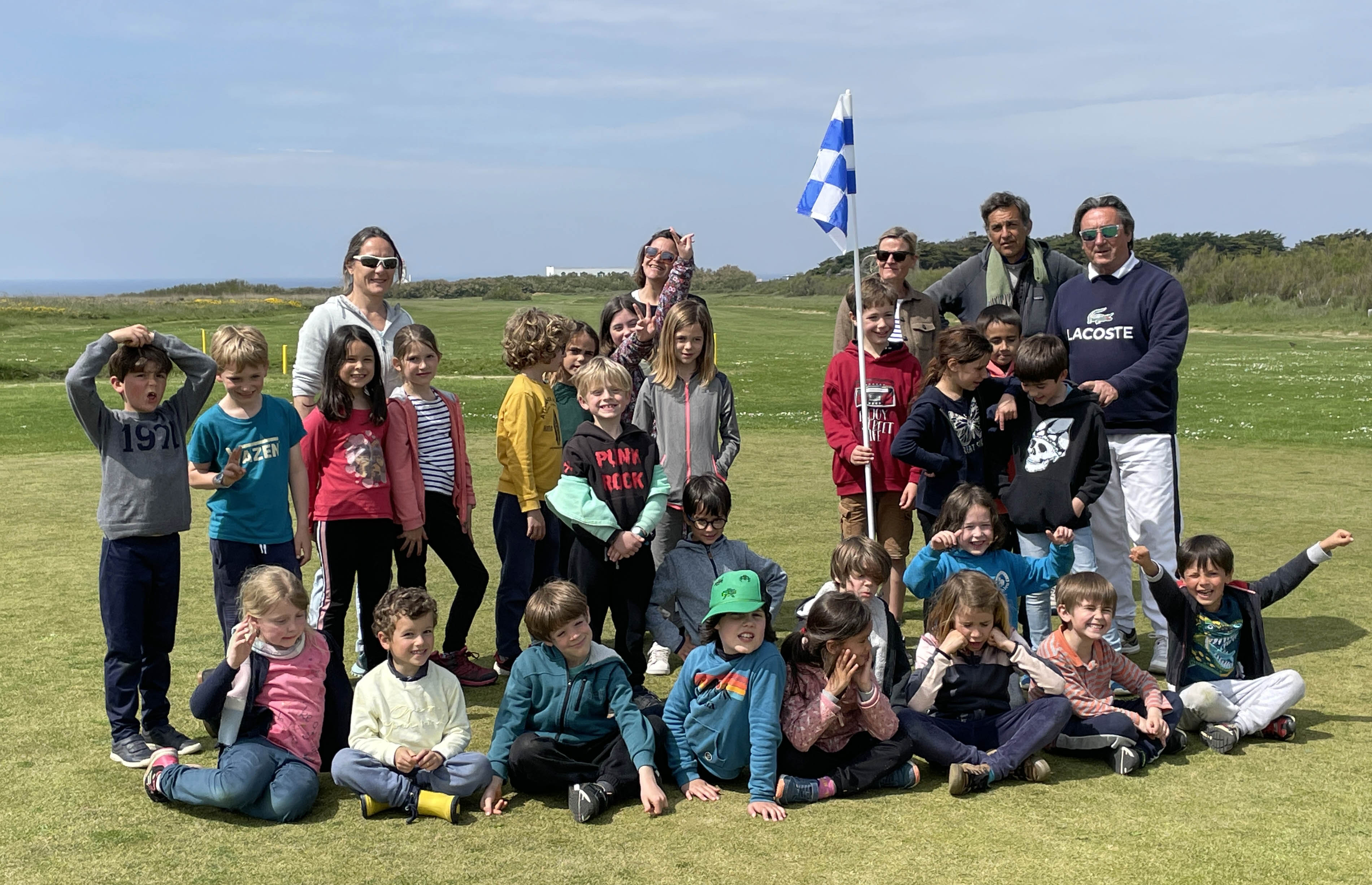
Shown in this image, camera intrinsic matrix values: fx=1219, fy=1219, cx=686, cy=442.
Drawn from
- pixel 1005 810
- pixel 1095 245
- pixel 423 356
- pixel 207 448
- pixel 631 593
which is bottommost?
pixel 1005 810

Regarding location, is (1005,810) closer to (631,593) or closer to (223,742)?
(631,593)

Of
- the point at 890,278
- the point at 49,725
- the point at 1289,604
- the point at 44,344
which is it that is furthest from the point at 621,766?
the point at 44,344

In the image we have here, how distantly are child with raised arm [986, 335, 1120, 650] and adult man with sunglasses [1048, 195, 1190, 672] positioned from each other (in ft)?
0.84

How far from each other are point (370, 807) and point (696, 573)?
2077 millimetres

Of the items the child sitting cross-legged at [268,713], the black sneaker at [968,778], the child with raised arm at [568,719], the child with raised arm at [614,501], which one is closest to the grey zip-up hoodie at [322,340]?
the child with raised arm at [614,501]

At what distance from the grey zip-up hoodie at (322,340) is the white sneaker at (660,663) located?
73.8 inches

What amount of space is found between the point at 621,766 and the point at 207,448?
226 cm

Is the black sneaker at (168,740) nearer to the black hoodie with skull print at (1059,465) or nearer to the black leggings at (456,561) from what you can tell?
the black leggings at (456,561)

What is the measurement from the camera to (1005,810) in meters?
4.29

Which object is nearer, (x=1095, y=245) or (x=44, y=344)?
(x=1095, y=245)

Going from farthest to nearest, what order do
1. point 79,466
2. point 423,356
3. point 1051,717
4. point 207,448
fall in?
point 79,466 → point 423,356 → point 207,448 → point 1051,717

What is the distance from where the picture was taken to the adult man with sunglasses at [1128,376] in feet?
20.7

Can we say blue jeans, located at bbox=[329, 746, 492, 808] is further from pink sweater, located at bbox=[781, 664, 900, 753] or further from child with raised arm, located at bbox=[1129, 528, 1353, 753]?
child with raised arm, located at bbox=[1129, 528, 1353, 753]

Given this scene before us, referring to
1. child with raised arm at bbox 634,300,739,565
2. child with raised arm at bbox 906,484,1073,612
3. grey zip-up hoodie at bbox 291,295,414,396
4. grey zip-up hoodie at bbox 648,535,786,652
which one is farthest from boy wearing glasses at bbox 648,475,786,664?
grey zip-up hoodie at bbox 291,295,414,396
